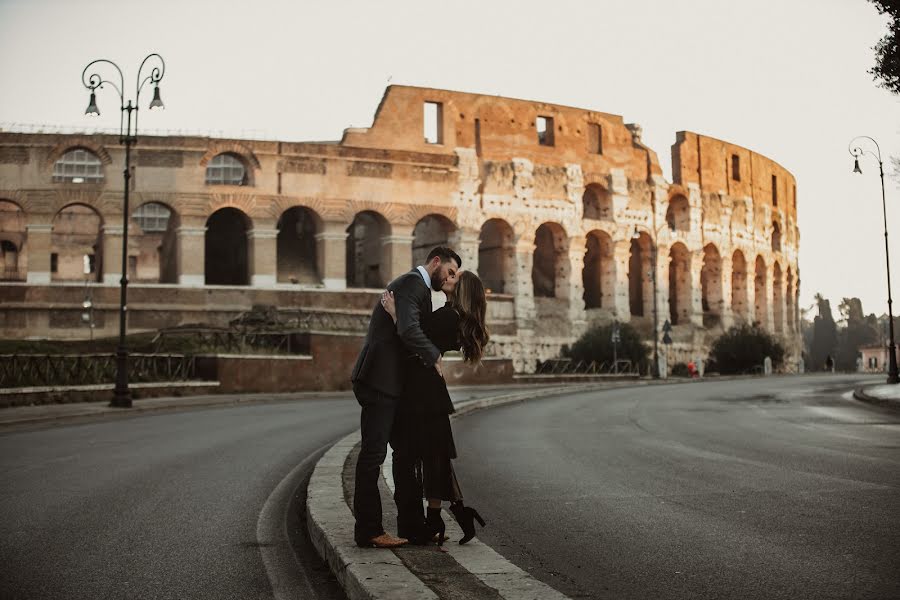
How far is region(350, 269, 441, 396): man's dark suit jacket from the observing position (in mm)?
5465

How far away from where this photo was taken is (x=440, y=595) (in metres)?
4.26

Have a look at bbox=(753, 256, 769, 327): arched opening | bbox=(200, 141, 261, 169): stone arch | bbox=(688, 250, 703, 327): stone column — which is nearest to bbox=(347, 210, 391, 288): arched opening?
bbox=(200, 141, 261, 169): stone arch

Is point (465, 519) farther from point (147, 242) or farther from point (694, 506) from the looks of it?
point (147, 242)

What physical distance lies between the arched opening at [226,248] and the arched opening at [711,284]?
26387 millimetres

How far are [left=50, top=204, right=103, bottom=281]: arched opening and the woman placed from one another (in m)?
56.7

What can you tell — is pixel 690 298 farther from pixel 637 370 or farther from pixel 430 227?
pixel 430 227

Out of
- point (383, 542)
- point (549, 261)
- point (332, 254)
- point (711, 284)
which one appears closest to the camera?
point (383, 542)

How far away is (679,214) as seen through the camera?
189ft

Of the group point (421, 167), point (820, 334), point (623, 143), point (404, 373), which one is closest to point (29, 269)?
point (421, 167)

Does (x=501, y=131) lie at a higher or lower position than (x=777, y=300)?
higher

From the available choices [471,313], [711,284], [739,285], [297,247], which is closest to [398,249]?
[297,247]

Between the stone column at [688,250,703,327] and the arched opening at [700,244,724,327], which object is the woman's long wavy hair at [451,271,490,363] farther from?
the arched opening at [700,244,724,327]

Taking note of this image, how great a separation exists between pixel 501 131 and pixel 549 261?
26.8 feet

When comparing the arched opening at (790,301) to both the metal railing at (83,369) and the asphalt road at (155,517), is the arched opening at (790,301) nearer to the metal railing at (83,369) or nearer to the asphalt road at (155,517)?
the metal railing at (83,369)
